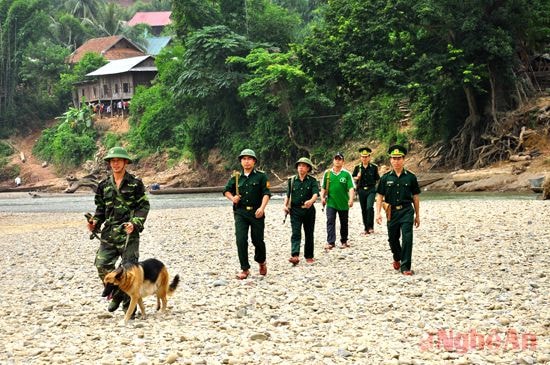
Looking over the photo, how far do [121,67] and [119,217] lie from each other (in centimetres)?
6448

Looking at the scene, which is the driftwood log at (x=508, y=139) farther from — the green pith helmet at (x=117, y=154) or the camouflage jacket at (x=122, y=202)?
the green pith helmet at (x=117, y=154)

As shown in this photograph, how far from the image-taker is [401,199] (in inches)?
422

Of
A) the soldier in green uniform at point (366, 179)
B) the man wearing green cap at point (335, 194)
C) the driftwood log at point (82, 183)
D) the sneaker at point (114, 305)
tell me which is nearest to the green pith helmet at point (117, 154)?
the sneaker at point (114, 305)

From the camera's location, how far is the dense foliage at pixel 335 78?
3475cm

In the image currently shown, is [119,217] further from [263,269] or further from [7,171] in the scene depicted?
[7,171]

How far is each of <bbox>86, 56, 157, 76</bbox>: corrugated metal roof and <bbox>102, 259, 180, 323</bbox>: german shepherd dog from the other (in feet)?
206

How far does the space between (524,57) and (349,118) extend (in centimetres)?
1143

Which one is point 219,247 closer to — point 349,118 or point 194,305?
point 194,305

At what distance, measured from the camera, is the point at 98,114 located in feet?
241

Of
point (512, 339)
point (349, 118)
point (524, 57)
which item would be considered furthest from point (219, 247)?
point (349, 118)

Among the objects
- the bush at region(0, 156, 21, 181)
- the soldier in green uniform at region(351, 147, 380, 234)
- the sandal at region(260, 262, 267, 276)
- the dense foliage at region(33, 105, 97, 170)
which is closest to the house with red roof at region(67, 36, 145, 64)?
the dense foliage at region(33, 105, 97, 170)

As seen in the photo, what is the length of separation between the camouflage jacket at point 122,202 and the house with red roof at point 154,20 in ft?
330

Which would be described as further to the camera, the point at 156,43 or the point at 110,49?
the point at 156,43

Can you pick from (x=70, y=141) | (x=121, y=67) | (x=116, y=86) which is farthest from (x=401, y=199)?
(x=116, y=86)
